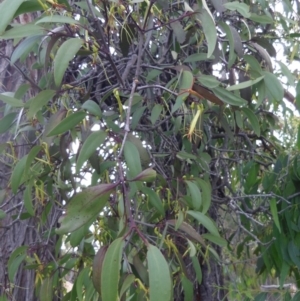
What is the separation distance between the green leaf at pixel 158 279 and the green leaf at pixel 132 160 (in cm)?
17

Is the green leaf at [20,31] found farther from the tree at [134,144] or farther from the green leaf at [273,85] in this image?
the green leaf at [273,85]

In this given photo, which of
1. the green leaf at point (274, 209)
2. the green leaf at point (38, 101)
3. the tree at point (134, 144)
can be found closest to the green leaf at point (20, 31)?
the tree at point (134, 144)

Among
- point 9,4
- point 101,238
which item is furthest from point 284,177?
point 9,4

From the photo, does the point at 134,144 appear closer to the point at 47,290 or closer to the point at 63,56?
the point at 63,56

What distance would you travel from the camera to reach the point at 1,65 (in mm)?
1757

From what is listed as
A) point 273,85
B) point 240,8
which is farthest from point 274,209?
point 240,8

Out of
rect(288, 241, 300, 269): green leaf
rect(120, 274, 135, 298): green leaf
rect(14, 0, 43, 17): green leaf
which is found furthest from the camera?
rect(288, 241, 300, 269): green leaf

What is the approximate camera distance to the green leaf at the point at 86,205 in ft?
2.20

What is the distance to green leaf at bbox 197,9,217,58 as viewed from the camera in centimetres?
83

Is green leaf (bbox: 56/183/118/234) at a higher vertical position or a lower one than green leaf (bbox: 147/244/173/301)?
higher

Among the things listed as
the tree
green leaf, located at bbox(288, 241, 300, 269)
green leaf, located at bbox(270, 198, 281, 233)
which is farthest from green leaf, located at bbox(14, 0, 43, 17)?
green leaf, located at bbox(288, 241, 300, 269)

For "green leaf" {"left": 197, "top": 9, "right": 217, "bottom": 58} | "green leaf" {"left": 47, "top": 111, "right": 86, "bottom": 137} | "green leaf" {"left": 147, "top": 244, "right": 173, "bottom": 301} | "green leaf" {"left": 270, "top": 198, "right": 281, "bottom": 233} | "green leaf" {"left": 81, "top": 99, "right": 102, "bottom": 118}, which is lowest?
"green leaf" {"left": 147, "top": 244, "right": 173, "bottom": 301}

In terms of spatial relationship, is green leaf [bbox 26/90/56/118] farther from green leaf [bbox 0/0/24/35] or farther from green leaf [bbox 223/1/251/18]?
green leaf [bbox 223/1/251/18]

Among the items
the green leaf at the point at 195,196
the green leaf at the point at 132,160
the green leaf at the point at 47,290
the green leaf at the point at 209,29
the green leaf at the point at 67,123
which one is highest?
the green leaf at the point at 209,29
